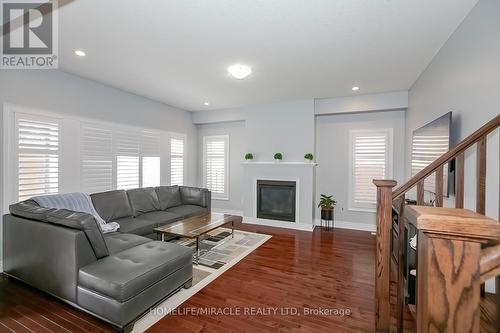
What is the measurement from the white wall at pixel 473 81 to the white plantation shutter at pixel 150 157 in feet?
16.8

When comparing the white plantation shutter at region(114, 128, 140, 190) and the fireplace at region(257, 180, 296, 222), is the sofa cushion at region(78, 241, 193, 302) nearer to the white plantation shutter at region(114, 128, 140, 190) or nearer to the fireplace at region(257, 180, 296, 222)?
the white plantation shutter at region(114, 128, 140, 190)

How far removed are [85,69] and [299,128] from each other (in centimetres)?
404

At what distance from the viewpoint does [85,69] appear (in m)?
3.50

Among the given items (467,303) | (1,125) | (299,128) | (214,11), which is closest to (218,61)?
(214,11)

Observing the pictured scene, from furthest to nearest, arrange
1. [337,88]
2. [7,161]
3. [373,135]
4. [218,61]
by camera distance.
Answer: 1. [373,135]
2. [337,88]
3. [218,61]
4. [7,161]

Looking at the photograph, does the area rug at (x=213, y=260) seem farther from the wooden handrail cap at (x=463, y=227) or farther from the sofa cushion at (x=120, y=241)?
the wooden handrail cap at (x=463, y=227)

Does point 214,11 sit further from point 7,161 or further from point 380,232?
point 7,161

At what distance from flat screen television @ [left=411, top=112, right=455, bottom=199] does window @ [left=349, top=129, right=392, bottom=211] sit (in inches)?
44.1

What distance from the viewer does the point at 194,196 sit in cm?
502

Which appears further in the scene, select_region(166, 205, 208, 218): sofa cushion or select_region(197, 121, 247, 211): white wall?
select_region(197, 121, 247, 211): white wall

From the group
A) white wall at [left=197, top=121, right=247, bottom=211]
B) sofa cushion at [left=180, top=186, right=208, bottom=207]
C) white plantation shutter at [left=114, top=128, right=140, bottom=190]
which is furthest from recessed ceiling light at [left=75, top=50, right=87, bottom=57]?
white wall at [left=197, top=121, right=247, bottom=211]

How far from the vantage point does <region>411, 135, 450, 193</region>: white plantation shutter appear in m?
2.42

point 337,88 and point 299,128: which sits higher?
point 337,88

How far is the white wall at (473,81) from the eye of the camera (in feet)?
5.64
